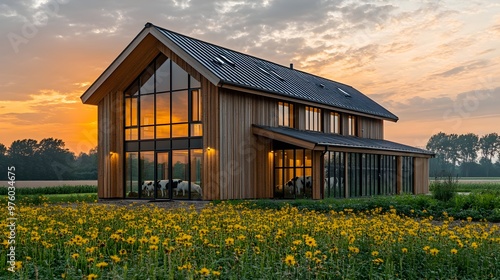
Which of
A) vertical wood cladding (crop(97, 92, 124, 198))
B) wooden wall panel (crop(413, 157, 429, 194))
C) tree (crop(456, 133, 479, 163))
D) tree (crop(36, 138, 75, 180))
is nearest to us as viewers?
vertical wood cladding (crop(97, 92, 124, 198))

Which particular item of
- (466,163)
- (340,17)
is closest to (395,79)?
(340,17)

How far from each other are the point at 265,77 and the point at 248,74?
1.59 m

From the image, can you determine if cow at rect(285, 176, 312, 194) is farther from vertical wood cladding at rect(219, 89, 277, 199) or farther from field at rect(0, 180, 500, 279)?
field at rect(0, 180, 500, 279)

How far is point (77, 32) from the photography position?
1816 centimetres

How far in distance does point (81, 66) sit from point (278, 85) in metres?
8.85

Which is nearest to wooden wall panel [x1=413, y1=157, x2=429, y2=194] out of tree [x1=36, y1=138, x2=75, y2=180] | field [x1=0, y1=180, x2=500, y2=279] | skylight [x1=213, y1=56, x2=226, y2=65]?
skylight [x1=213, y1=56, x2=226, y2=65]

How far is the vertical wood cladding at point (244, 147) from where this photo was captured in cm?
1995

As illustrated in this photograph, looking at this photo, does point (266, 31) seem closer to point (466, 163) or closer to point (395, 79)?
point (395, 79)

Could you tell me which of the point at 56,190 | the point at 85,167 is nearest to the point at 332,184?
the point at 56,190

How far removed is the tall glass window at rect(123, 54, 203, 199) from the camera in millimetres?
20703

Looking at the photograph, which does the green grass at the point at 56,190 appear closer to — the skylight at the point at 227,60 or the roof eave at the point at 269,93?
the skylight at the point at 227,60

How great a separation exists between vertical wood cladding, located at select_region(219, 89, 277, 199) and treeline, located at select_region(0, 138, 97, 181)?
70.2 feet

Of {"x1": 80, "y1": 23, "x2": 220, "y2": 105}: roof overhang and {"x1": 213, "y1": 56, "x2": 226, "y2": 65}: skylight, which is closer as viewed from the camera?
{"x1": 80, "y1": 23, "x2": 220, "y2": 105}: roof overhang

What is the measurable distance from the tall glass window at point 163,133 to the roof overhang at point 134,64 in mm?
376
